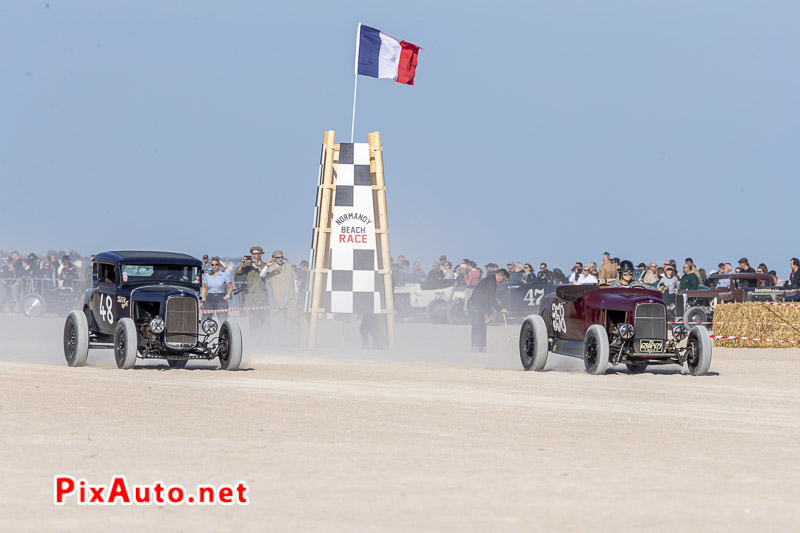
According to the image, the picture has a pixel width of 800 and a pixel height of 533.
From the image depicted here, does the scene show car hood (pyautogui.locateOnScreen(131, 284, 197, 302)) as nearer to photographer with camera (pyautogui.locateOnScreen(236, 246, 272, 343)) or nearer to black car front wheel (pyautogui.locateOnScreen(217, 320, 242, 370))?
black car front wheel (pyautogui.locateOnScreen(217, 320, 242, 370))

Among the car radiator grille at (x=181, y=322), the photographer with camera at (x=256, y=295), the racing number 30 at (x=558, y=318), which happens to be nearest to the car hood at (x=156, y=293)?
the car radiator grille at (x=181, y=322)

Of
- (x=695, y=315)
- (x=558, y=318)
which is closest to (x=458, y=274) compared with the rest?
(x=695, y=315)

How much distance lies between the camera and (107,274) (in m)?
17.6

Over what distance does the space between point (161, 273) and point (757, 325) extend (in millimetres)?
12295

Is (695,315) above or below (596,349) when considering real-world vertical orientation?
above

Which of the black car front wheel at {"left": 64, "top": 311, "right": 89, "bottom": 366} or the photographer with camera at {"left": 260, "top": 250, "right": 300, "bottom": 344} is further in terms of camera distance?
the photographer with camera at {"left": 260, "top": 250, "right": 300, "bottom": 344}

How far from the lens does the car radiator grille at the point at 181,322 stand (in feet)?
53.6

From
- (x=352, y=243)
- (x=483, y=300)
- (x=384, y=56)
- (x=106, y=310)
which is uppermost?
(x=384, y=56)

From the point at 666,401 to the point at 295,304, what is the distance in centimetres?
1211

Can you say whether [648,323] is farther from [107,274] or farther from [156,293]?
[107,274]

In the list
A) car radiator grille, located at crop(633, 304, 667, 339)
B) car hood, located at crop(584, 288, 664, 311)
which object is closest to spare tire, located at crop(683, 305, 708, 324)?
car hood, located at crop(584, 288, 664, 311)

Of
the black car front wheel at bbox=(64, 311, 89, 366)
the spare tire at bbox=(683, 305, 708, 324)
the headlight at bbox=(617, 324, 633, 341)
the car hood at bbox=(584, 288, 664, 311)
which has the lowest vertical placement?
the black car front wheel at bbox=(64, 311, 89, 366)

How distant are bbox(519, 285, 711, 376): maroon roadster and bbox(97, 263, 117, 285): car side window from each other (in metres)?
5.70

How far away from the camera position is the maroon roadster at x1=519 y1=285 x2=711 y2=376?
16.2m
